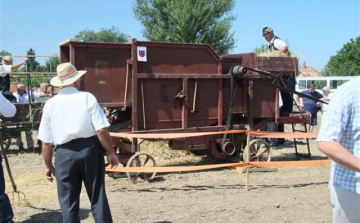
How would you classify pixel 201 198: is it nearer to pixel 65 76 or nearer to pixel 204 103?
pixel 204 103

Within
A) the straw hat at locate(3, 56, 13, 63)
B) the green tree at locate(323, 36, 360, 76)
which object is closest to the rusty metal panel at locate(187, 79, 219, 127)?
the straw hat at locate(3, 56, 13, 63)

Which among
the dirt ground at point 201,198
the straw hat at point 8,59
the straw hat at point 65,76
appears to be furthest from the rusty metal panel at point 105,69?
the straw hat at point 8,59

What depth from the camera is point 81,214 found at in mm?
5316

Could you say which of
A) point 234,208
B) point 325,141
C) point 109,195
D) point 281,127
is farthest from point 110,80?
point 281,127

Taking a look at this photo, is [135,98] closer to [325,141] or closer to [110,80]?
[110,80]

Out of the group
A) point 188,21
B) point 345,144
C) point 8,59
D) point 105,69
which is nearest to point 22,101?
point 8,59

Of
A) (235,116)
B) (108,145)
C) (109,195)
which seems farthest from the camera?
(235,116)

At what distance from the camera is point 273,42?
29.8 feet

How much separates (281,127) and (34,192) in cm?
694

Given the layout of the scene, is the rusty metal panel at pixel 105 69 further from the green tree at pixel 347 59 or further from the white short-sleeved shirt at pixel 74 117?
the green tree at pixel 347 59

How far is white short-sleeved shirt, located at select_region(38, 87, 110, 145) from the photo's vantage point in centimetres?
373

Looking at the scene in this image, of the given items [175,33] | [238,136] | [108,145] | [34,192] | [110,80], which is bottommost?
[34,192]

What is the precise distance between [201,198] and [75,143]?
2810mm

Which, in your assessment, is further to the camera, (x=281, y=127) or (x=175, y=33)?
(x=175, y=33)
